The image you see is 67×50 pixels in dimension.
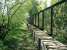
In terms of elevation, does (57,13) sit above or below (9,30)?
above

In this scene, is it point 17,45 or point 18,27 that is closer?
point 17,45

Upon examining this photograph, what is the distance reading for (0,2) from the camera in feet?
25.5

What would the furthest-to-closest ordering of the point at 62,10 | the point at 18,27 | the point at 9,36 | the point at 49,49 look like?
the point at 18,27 < the point at 9,36 < the point at 62,10 < the point at 49,49

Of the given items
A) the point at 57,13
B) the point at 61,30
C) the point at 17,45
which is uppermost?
the point at 57,13

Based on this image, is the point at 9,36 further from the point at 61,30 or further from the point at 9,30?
the point at 61,30

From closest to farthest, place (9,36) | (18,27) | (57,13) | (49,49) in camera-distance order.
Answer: (49,49) < (57,13) < (9,36) < (18,27)

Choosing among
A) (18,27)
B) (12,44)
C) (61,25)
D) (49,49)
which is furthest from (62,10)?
(18,27)

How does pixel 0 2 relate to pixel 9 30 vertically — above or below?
above

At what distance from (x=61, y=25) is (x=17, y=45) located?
106 inches

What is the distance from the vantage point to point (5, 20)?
8.27 m

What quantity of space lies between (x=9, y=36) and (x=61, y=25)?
130 inches

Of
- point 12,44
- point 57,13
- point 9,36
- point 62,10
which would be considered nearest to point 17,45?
point 12,44

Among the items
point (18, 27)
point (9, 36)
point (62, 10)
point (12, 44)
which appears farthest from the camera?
point (18, 27)

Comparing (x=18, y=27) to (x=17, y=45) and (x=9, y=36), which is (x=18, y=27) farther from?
(x=17, y=45)
